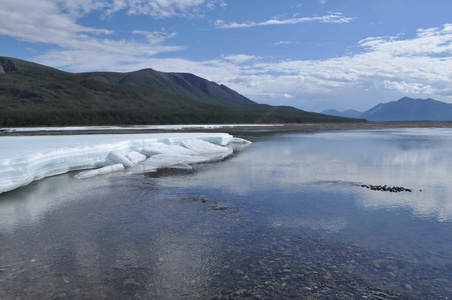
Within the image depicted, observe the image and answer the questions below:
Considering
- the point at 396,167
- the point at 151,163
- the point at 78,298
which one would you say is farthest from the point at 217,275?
the point at 396,167

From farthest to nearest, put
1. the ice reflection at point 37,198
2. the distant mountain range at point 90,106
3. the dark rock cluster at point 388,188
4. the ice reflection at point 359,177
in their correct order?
the distant mountain range at point 90,106 → the dark rock cluster at point 388,188 → the ice reflection at point 359,177 → the ice reflection at point 37,198

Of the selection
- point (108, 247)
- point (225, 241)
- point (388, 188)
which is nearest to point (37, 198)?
point (108, 247)

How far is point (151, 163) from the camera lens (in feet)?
59.2

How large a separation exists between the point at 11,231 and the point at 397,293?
8167mm

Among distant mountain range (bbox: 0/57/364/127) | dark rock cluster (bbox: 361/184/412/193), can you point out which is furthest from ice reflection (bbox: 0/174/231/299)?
distant mountain range (bbox: 0/57/364/127)

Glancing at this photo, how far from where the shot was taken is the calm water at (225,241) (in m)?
5.13

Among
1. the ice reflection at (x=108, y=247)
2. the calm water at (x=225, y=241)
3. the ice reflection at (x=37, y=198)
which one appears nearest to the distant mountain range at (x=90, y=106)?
the ice reflection at (x=37, y=198)

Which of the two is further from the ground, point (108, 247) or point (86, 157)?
point (86, 157)

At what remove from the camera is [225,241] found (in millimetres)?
6941

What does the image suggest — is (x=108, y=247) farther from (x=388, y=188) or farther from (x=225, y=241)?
(x=388, y=188)

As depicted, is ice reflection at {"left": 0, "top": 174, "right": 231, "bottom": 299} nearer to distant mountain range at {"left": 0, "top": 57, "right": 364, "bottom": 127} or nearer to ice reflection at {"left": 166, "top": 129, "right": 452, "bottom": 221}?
ice reflection at {"left": 166, "top": 129, "right": 452, "bottom": 221}

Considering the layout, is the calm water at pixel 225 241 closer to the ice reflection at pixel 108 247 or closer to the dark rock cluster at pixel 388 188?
the ice reflection at pixel 108 247

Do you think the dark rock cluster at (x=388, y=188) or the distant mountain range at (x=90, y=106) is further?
the distant mountain range at (x=90, y=106)

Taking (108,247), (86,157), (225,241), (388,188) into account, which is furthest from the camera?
(86,157)
